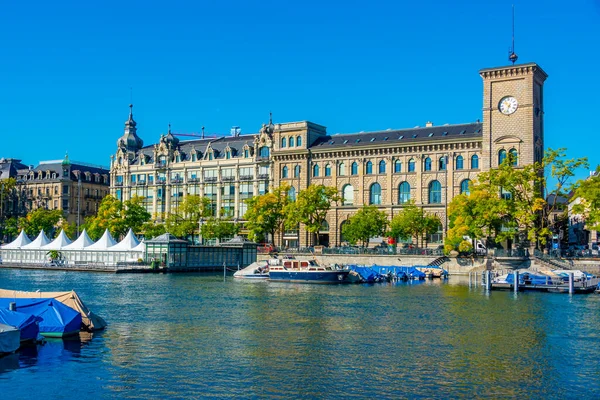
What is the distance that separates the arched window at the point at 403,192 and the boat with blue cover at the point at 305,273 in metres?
34.7

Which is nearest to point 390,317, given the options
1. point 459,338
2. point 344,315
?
point 344,315

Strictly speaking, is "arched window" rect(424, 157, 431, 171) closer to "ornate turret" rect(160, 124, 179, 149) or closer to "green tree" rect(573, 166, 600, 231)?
"green tree" rect(573, 166, 600, 231)

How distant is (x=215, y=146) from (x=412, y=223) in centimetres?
4820

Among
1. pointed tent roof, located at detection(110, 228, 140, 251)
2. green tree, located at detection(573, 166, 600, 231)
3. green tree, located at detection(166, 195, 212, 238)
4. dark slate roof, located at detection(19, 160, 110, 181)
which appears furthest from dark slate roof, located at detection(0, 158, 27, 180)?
green tree, located at detection(573, 166, 600, 231)

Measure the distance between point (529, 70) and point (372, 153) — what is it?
2818 cm

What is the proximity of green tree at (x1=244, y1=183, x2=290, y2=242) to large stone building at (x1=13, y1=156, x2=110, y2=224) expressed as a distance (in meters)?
58.4

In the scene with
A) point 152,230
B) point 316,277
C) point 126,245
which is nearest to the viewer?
point 316,277

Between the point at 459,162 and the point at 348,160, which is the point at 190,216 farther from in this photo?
the point at 459,162

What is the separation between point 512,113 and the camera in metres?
111

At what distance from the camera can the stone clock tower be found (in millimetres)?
109125

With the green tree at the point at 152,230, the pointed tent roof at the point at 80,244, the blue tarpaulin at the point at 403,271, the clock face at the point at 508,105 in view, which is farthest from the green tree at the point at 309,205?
the pointed tent roof at the point at 80,244

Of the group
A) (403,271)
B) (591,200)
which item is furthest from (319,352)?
(591,200)

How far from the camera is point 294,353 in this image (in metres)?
39.2

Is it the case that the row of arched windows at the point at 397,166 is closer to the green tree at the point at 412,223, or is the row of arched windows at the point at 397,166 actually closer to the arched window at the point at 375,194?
the arched window at the point at 375,194
